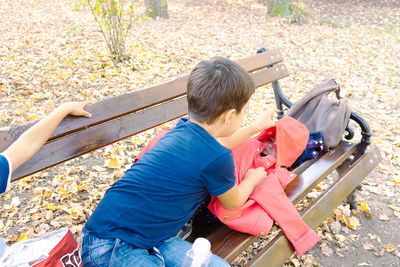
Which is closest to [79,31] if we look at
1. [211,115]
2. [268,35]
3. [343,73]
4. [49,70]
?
[49,70]

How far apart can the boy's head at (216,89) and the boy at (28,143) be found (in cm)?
75

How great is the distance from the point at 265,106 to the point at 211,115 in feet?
11.2

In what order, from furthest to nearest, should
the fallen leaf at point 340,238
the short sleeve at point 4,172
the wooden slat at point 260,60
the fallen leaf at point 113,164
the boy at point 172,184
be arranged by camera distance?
the fallen leaf at point 113,164, the wooden slat at point 260,60, the fallen leaf at point 340,238, the boy at point 172,184, the short sleeve at point 4,172

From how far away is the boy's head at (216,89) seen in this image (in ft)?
5.34

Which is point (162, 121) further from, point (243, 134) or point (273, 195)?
point (273, 195)

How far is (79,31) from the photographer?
739 cm

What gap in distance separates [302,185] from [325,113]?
2.75 ft

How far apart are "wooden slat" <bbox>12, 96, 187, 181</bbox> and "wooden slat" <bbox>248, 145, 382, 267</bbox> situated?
1177 mm

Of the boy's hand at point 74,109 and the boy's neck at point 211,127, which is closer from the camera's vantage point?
the boy's neck at point 211,127

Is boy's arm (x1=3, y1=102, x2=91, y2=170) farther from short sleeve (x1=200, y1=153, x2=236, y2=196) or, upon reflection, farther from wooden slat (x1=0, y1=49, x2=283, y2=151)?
short sleeve (x1=200, y1=153, x2=236, y2=196)

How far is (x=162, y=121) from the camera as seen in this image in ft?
8.37

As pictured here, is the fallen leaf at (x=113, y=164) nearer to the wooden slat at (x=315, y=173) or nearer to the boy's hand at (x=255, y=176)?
the boy's hand at (x=255, y=176)

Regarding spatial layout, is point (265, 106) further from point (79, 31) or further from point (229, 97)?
point (79, 31)

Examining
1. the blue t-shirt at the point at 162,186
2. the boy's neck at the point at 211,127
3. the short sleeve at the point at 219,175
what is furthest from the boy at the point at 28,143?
the short sleeve at the point at 219,175
